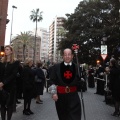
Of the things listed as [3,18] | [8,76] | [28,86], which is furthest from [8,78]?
[3,18]

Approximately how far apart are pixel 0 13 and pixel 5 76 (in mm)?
44554

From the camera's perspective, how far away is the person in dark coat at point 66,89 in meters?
4.93

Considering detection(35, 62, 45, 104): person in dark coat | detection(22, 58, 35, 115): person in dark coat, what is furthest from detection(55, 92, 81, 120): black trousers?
detection(35, 62, 45, 104): person in dark coat

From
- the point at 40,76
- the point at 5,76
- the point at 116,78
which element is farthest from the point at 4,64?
the point at 40,76

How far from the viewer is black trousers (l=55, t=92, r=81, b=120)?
4906mm

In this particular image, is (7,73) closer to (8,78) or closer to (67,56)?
(8,78)

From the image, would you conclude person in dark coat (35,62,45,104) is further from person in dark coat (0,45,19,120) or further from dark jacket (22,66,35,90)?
person in dark coat (0,45,19,120)

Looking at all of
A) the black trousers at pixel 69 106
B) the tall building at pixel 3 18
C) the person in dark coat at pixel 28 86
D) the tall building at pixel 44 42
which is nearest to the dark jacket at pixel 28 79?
the person in dark coat at pixel 28 86

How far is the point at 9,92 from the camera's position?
6.01m

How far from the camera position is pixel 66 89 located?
500cm

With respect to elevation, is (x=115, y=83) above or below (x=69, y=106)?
above

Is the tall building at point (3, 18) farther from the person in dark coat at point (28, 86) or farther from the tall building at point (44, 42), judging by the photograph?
the tall building at point (44, 42)

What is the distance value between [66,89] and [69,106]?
0.33 m

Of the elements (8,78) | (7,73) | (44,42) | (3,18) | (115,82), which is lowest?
(115,82)
